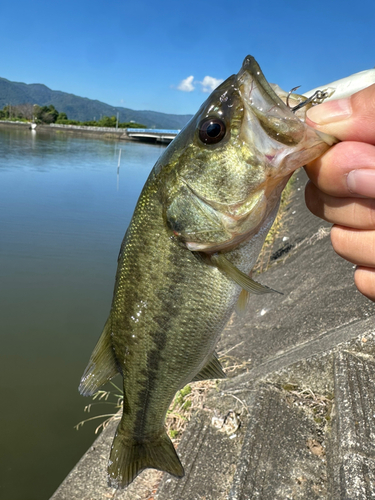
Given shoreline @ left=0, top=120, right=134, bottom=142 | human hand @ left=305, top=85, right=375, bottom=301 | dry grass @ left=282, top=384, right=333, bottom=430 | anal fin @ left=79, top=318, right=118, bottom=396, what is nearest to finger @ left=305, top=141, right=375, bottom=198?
human hand @ left=305, top=85, right=375, bottom=301

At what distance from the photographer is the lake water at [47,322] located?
15.4 ft

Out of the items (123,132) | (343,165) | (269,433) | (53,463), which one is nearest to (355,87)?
(343,165)

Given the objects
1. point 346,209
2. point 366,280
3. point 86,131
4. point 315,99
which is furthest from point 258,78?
point 86,131

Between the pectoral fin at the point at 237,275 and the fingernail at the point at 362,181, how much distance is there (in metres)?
0.59

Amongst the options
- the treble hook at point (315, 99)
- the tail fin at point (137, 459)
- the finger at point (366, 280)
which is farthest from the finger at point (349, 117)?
the tail fin at point (137, 459)

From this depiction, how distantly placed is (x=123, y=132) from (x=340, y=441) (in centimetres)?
9051

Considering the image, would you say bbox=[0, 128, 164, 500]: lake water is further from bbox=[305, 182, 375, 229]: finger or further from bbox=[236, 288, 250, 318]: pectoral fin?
bbox=[305, 182, 375, 229]: finger

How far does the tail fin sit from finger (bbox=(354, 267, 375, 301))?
1.59m

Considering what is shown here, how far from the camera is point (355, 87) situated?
149cm

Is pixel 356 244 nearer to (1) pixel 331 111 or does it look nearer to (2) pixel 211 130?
(1) pixel 331 111

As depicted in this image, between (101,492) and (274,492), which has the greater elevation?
(274,492)

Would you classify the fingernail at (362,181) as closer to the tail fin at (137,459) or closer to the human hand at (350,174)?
the human hand at (350,174)

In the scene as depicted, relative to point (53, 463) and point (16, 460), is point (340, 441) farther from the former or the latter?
point (16, 460)

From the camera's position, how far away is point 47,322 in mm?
7402
